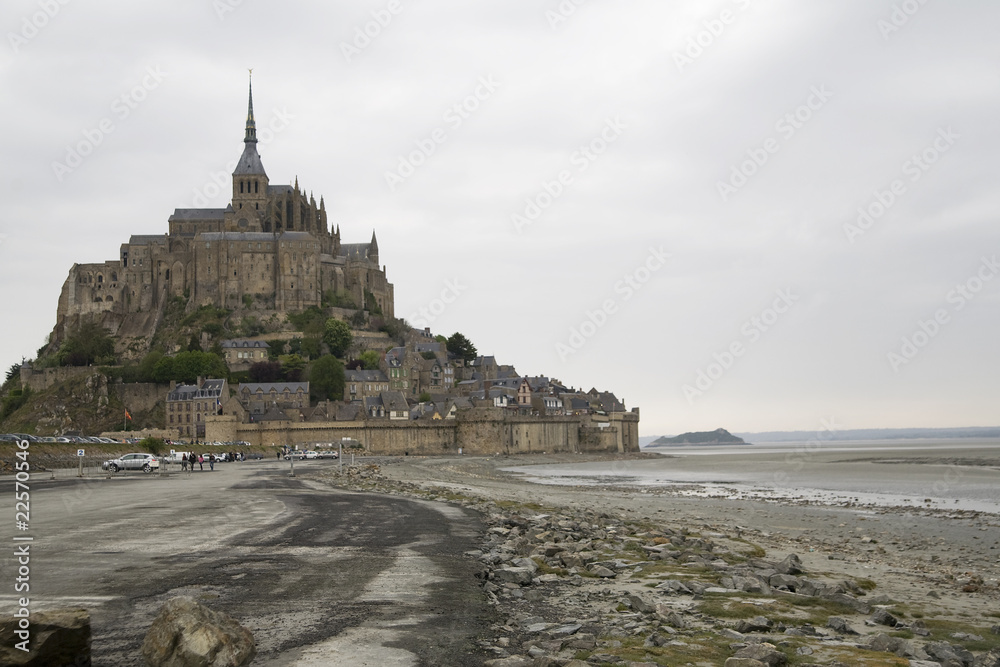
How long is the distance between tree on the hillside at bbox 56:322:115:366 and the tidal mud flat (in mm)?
99667

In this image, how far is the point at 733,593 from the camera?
1127 centimetres

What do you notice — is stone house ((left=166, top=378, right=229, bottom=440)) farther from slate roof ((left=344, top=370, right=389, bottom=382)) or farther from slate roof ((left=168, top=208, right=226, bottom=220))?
slate roof ((left=168, top=208, right=226, bottom=220))

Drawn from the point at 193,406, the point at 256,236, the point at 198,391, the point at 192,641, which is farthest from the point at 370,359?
the point at 192,641

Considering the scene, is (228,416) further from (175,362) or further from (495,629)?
(495,629)

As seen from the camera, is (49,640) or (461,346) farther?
(461,346)

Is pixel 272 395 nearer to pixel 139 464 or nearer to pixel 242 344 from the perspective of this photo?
pixel 242 344

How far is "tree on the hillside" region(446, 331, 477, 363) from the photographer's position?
130375 millimetres

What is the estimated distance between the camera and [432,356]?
390 feet

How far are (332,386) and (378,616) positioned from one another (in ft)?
310

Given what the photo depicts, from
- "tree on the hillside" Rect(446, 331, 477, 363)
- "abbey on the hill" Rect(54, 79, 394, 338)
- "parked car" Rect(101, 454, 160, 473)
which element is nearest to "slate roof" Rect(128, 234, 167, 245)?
"abbey on the hill" Rect(54, 79, 394, 338)

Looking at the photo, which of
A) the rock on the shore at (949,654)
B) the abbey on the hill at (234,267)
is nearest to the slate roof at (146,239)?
the abbey on the hill at (234,267)

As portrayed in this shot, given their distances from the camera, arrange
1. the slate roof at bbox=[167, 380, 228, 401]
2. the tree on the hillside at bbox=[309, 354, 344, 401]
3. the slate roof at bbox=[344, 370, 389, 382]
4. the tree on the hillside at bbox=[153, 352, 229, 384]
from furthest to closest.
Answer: the slate roof at bbox=[344, 370, 389, 382]
the tree on the hillside at bbox=[309, 354, 344, 401]
the tree on the hillside at bbox=[153, 352, 229, 384]
the slate roof at bbox=[167, 380, 228, 401]

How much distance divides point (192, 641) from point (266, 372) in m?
99.6

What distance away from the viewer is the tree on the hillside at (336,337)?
111 m
